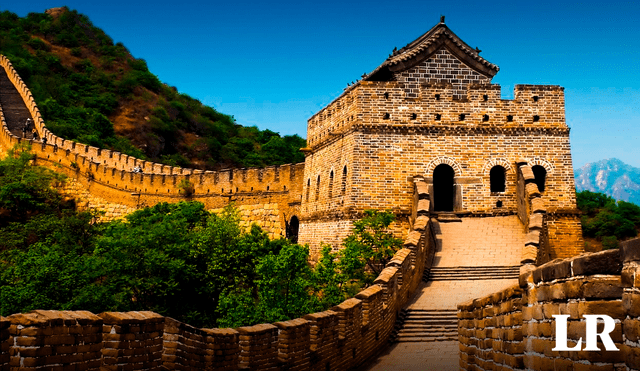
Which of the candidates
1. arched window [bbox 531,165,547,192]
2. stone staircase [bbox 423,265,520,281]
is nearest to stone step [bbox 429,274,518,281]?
stone staircase [bbox 423,265,520,281]

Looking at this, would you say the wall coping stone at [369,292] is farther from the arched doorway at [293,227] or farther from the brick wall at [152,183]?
the arched doorway at [293,227]

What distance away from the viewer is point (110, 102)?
6462cm

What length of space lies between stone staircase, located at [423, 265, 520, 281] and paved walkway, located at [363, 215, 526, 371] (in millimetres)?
188

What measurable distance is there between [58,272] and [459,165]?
13194 mm

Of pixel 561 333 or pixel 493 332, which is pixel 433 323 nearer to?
pixel 493 332

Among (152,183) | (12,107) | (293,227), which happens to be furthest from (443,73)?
(12,107)

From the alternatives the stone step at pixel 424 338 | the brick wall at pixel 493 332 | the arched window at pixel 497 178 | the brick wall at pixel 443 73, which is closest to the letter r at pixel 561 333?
the brick wall at pixel 493 332

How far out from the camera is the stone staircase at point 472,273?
57.3ft

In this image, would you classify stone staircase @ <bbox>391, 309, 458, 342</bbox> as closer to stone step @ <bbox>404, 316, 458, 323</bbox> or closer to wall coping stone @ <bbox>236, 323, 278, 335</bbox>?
stone step @ <bbox>404, 316, 458, 323</bbox>

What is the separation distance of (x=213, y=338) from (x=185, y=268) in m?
15.6

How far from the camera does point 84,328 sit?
272 inches

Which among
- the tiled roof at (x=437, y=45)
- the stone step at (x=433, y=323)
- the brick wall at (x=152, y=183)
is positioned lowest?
the stone step at (x=433, y=323)

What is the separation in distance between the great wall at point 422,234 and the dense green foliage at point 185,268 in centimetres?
186

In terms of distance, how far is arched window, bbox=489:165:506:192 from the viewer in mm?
22359
